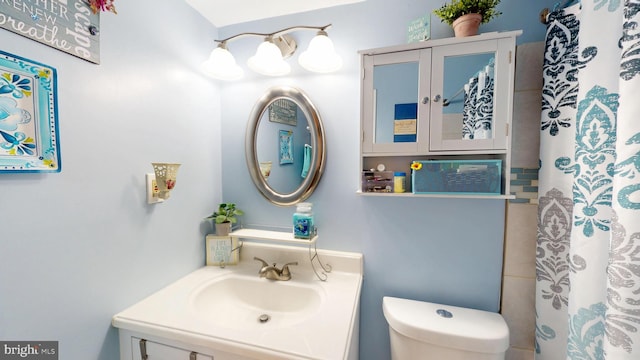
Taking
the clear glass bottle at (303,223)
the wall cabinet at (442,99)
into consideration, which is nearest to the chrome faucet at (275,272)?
the clear glass bottle at (303,223)

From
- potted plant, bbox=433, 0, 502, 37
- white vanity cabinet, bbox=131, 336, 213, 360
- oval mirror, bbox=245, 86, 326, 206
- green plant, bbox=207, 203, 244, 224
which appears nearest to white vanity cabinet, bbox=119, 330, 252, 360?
white vanity cabinet, bbox=131, 336, 213, 360

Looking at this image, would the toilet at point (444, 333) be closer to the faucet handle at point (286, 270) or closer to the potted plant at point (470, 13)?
the faucet handle at point (286, 270)

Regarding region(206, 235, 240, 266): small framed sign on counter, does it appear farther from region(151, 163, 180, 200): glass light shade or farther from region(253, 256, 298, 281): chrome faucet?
region(151, 163, 180, 200): glass light shade

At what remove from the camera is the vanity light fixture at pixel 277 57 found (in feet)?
3.38

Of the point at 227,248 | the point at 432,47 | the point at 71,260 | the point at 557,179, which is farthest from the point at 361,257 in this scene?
the point at 71,260

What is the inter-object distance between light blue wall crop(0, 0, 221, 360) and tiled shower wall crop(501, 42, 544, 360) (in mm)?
1397

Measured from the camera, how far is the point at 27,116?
618mm

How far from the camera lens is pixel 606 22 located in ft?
2.06

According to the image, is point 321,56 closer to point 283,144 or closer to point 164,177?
point 283,144

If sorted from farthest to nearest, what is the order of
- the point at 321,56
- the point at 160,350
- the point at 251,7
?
the point at 251,7, the point at 321,56, the point at 160,350

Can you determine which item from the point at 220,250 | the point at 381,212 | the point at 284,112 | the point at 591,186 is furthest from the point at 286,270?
the point at 591,186

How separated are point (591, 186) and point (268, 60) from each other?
1.20 m

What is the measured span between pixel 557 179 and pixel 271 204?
1180 mm

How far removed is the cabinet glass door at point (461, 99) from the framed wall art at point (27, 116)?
3.88 ft
